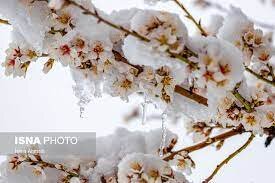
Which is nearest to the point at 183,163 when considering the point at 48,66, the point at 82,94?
the point at 82,94

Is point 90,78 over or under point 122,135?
over

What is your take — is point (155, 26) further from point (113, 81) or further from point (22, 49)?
point (22, 49)

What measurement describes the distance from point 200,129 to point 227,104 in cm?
35

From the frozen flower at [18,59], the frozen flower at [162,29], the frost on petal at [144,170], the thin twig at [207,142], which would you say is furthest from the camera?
the thin twig at [207,142]

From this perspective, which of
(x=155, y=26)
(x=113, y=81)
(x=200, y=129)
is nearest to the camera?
(x=155, y=26)

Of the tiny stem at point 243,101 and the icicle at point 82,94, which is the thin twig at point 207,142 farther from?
the icicle at point 82,94

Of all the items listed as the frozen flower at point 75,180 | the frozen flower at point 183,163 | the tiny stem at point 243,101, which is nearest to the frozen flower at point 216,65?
the tiny stem at point 243,101

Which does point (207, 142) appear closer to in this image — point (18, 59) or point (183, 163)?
point (183, 163)

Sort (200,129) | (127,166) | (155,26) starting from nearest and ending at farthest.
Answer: (155,26) < (127,166) < (200,129)

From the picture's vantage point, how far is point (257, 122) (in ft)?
4.29

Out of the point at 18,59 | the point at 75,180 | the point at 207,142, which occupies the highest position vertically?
the point at 18,59

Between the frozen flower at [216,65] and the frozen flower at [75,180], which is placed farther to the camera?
the frozen flower at [75,180]

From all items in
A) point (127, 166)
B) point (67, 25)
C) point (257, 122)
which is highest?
point (67, 25)

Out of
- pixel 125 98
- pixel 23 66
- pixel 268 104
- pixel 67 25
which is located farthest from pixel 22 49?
pixel 268 104
